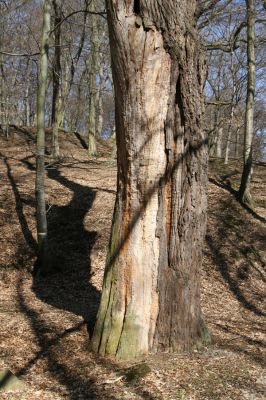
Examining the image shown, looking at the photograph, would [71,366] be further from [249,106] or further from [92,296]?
[249,106]

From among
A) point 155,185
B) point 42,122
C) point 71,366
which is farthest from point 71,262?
point 155,185

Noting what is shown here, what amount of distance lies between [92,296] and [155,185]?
13.3ft

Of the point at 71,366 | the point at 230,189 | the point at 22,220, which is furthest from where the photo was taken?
the point at 230,189

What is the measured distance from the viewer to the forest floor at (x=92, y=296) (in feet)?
14.5

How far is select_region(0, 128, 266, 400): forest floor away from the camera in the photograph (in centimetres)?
441

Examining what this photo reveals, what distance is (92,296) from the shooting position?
8188 millimetres

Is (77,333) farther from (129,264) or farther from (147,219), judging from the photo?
(147,219)

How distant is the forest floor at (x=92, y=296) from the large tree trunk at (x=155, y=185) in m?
0.41

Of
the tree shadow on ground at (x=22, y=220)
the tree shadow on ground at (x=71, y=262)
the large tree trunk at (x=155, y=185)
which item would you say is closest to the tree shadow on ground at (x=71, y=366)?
the large tree trunk at (x=155, y=185)

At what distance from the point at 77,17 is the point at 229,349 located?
21.9m

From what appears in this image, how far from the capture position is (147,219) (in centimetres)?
489

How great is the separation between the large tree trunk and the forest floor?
1.34ft

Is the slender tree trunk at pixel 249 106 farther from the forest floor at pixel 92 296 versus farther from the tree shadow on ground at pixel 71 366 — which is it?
the tree shadow on ground at pixel 71 366

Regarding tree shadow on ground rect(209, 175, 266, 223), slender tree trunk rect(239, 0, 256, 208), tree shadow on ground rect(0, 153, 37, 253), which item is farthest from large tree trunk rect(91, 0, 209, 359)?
slender tree trunk rect(239, 0, 256, 208)
